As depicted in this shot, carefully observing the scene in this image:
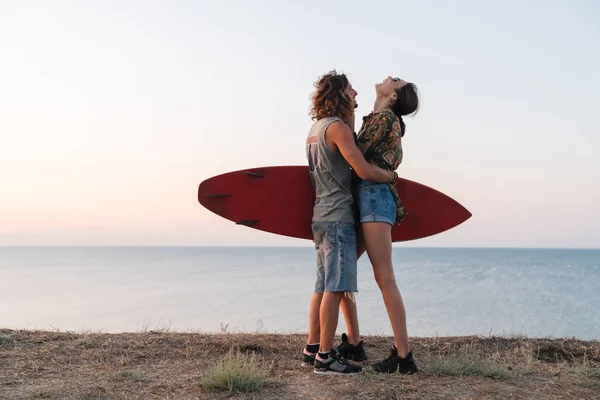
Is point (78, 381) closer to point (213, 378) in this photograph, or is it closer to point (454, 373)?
point (213, 378)

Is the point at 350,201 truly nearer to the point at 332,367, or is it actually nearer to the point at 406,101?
the point at 406,101

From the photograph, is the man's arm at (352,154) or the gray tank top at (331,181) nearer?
the man's arm at (352,154)

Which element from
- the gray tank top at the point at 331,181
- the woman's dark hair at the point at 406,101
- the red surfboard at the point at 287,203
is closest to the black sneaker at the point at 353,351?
the red surfboard at the point at 287,203

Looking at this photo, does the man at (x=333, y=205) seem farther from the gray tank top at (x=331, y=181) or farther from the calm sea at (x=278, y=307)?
the calm sea at (x=278, y=307)

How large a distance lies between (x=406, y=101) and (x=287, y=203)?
1399mm

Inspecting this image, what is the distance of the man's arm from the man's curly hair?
0.41 ft

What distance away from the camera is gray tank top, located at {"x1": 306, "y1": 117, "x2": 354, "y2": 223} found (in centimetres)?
382

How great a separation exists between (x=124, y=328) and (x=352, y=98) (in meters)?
15.3

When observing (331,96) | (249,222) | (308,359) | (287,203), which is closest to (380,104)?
(331,96)

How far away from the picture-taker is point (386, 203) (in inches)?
150

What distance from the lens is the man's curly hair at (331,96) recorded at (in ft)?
12.5

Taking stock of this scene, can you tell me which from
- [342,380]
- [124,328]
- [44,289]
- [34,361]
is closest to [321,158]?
[342,380]

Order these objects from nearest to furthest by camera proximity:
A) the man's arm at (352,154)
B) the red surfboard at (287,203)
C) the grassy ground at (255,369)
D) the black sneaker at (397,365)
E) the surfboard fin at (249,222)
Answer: the grassy ground at (255,369)
the man's arm at (352,154)
the black sneaker at (397,365)
the red surfboard at (287,203)
the surfboard fin at (249,222)

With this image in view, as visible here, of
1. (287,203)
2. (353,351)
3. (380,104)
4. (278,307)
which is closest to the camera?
(380,104)
